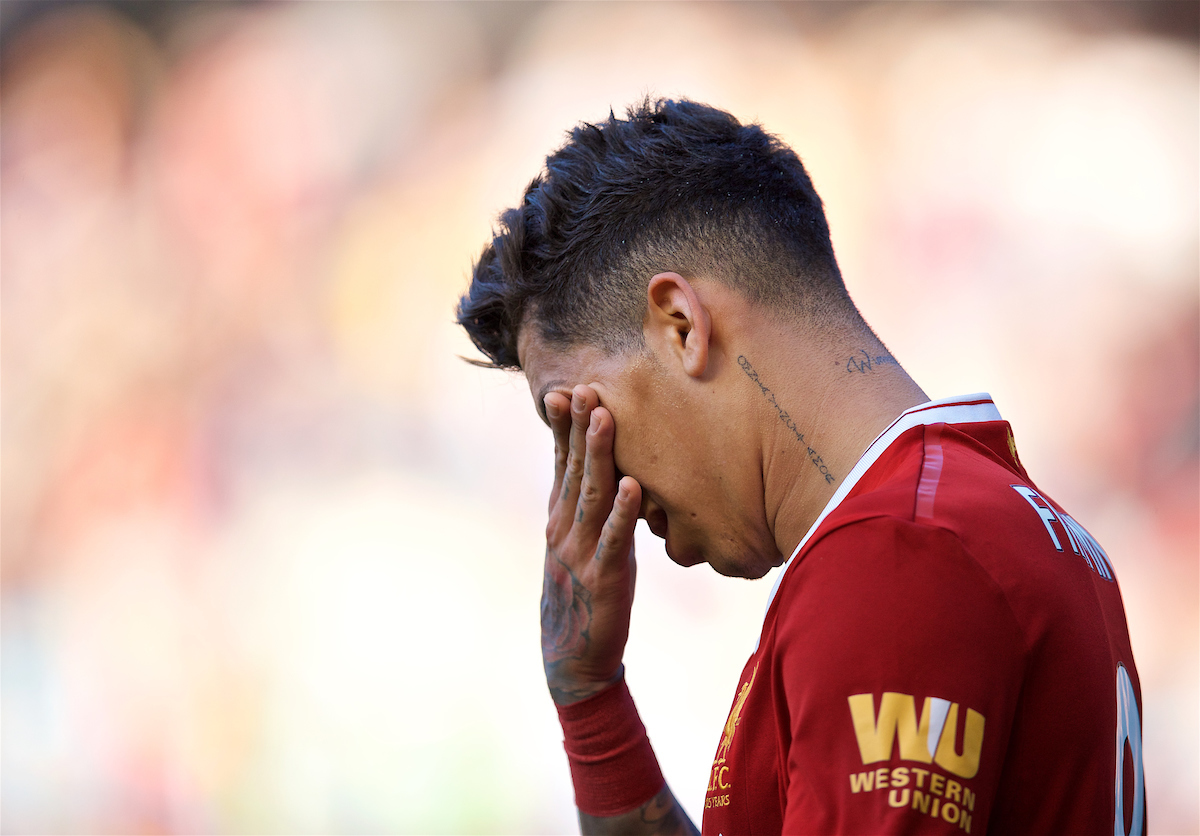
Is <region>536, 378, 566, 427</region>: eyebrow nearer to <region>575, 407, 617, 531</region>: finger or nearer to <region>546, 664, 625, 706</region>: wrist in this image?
<region>575, 407, 617, 531</region>: finger

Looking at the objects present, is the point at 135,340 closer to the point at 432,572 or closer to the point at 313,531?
the point at 313,531

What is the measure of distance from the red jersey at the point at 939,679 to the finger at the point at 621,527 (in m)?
0.41

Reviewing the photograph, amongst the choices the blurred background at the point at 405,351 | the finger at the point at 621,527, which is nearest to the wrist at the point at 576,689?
the finger at the point at 621,527

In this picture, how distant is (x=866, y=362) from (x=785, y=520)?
7.5 inches

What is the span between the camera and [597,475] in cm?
117

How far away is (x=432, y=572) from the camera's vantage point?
8.74 feet

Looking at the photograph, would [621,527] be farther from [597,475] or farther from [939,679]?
[939,679]

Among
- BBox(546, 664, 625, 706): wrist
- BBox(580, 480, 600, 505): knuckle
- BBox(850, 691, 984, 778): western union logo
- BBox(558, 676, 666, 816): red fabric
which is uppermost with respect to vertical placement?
BBox(580, 480, 600, 505): knuckle

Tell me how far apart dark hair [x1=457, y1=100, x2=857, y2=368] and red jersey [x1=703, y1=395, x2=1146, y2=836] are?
341 millimetres

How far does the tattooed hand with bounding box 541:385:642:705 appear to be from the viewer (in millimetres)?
1255

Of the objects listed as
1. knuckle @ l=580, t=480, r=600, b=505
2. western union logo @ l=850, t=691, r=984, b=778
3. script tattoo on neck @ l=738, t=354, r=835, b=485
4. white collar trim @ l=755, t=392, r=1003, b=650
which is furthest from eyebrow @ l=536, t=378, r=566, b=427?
western union logo @ l=850, t=691, r=984, b=778

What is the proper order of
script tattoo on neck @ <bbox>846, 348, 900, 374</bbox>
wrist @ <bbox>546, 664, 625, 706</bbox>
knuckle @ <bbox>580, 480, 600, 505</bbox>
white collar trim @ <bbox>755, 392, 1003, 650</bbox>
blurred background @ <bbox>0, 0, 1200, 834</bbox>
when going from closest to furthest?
1. white collar trim @ <bbox>755, 392, 1003, 650</bbox>
2. script tattoo on neck @ <bbox>846, 348, 900, 374</bbox>
3. knuckle @ <bbox>580, 480, 600, 505</bbox>
4. wrist @ <bbox>546, 664, 625, 706</bbox>
5. blurred background @ <bbox>0, 0, 1200, 834</bbox>

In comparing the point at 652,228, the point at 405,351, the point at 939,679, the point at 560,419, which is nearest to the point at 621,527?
the point at 560,419

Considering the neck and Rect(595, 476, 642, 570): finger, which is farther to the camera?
Rect(595, 476, 642, 570): finger
